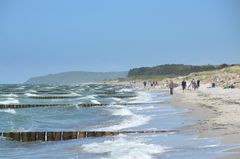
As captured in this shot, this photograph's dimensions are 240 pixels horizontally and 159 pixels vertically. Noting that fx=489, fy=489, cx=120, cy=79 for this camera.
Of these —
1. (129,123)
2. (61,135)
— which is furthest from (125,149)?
(129,123)

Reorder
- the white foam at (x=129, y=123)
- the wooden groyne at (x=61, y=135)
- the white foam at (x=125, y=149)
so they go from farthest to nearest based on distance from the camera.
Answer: the white foam at (x=129, y=123), the wooden groyne at (x=61, y=135), the white foam at (x=125, y=149)

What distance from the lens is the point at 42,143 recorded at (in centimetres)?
1833

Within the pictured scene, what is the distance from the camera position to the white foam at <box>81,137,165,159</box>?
13171 mm

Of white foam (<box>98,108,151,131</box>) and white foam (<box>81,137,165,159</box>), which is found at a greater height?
white foam (<box>81,137,165,159</box>)

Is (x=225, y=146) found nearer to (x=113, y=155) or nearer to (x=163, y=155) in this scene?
(x=163, y=155)

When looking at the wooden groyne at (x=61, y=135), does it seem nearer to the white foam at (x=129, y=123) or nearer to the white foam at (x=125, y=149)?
Answer: the white foam at (x=125, y=149)

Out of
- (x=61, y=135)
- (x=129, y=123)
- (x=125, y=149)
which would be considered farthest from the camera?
(x=129, y=123)

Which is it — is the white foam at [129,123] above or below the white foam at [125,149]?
below

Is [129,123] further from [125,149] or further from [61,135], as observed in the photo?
[125,149]

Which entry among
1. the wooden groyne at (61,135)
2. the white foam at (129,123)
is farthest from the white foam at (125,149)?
the white foam at (129,123)

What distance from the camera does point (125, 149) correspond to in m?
14.2

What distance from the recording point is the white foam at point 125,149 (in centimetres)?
1317

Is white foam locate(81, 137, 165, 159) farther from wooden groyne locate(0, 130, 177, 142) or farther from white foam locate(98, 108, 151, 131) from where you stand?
white foam locate(98, 108, 151, 131)

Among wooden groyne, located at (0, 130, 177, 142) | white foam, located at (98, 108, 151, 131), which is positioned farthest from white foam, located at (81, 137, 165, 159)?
white foam, located at (98, 108, 151, 131)
